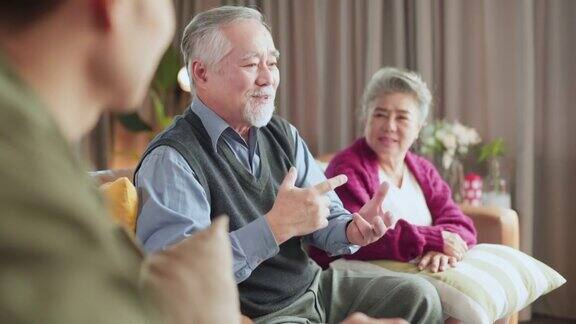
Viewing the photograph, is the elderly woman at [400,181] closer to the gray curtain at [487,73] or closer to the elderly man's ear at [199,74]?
the elderly man's ear at [199,74]

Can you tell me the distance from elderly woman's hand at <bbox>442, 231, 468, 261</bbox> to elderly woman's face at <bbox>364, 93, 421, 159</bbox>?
33cm

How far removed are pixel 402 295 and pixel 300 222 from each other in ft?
1.47

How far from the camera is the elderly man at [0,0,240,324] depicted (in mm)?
433

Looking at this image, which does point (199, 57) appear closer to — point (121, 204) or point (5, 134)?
point (121, 204)

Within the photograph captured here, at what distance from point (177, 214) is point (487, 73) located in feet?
8.13

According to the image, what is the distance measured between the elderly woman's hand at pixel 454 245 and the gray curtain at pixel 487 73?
1388 mm

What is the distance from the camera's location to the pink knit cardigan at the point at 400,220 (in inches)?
86.4

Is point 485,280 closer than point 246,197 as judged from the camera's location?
No

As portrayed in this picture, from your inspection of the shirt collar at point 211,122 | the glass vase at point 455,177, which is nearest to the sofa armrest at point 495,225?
the glass vase at point 455,177

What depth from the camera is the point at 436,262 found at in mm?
2107

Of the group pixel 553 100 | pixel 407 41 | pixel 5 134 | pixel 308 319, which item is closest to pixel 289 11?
pixel 407 41

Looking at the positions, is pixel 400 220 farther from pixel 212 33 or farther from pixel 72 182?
pixel 72 182

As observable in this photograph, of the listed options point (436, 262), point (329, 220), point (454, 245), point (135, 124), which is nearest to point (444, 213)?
point (454, 245)

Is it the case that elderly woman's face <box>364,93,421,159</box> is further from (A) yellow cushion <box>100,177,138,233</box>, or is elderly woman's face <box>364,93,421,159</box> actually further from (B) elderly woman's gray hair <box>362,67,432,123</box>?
(A) yellow cushion <box>100,177,138,233</box>
